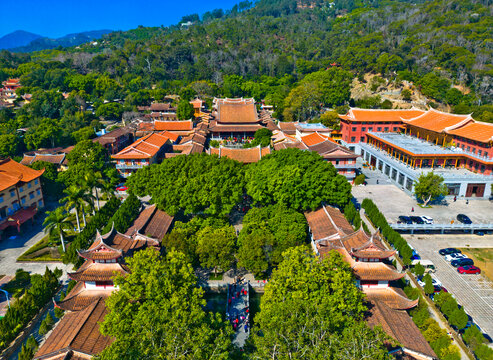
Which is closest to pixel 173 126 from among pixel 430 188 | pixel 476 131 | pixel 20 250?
pixel 20 250

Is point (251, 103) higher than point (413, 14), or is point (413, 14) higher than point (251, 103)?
point (413, 14)

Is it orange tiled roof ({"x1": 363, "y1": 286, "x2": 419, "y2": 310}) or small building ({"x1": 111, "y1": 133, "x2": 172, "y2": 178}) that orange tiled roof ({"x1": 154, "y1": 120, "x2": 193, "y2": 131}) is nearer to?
small building ({"x1": 111, "y1": 133, "x2": 172, "y2": 178})

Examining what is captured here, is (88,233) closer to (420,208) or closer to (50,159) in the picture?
(50,159)

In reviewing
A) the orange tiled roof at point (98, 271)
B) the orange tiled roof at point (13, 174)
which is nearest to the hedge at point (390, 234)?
the orange tiled roof at point (98, 271)

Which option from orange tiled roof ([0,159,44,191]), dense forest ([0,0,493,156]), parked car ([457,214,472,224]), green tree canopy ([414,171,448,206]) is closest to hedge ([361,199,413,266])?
green tree canopy ([414,171,448,206])

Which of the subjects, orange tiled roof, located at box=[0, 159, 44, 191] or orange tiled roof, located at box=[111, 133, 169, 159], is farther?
orange tiled roof, located at box=[111, 133, 169, 159]

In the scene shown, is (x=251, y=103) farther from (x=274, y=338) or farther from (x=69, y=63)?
(x=69, y=63)

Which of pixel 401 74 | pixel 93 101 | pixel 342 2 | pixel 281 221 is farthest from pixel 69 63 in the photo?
pixel 342 2

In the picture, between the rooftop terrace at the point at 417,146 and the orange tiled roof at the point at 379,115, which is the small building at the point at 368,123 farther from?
the rooftop terrace at the point at 417,146
